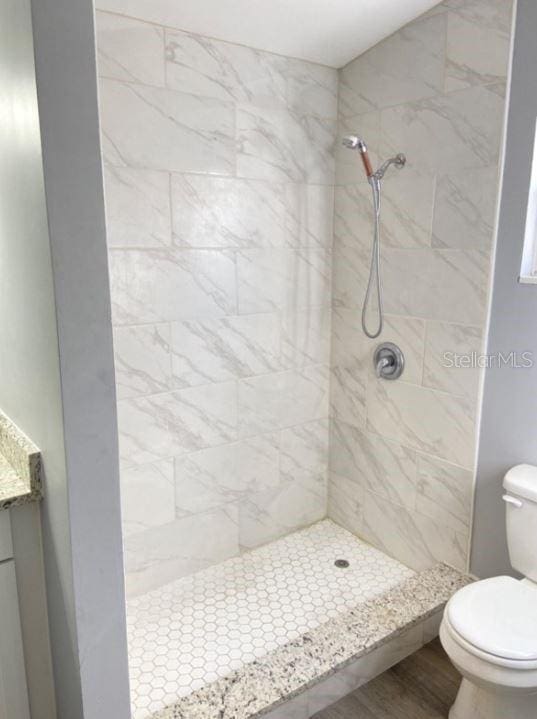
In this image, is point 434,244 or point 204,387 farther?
point 204,387

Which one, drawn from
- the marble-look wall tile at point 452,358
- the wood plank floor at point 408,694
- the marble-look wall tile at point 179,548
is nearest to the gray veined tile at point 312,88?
the marble-look wall tile at point 452,358

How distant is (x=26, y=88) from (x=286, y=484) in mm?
2225

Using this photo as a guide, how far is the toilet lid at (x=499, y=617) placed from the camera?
156 cm

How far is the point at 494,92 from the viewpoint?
198 cm

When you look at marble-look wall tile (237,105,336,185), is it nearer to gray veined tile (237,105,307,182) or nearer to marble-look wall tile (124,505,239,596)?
gray veined tile (237,105,307,182)

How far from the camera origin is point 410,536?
8.38 feet

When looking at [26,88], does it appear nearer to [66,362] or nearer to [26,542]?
[66,362]

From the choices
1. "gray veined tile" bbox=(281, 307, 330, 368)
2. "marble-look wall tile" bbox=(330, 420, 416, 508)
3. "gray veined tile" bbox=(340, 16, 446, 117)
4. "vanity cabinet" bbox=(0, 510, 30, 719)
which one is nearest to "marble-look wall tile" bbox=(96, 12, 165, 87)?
"gray veined tile" bbox=(340, 16, 446, 117)

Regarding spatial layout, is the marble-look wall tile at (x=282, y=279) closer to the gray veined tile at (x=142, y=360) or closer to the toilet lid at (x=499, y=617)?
the gray veined tile at (x=142, y=360)

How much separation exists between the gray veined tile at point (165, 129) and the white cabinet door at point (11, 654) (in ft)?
4.86

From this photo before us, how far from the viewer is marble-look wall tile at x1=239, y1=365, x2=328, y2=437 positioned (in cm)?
259

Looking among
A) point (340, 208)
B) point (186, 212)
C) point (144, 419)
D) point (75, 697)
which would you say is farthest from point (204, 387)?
point (75, 697)

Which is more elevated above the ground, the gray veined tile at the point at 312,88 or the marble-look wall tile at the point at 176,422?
the gray veined tile at the point at 312,88

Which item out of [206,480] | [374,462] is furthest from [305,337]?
[206,480]
